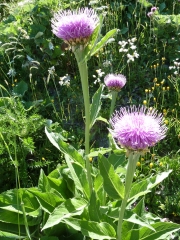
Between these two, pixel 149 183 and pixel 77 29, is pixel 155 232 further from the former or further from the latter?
pixel 77 29

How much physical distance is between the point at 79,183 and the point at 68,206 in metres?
0.21

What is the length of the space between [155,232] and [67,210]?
1.46 feet

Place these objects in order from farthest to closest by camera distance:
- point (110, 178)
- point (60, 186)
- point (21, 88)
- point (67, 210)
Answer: point (21, 88)
point (60, 186)
point (67, 210)
point (110, 178)

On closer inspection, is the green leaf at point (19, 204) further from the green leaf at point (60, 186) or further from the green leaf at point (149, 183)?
the green leaf at point (149, 183)

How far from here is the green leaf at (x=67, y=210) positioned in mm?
1797

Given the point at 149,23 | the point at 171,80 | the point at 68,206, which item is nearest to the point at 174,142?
the point at 171,80

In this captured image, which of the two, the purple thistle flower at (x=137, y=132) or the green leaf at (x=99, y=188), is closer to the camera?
the purple thistle flower at (x=137, y=132)

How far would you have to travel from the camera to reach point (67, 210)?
75.9 inches

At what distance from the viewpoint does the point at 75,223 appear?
1874 millimetres

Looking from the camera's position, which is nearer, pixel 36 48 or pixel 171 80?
pixel 171 80

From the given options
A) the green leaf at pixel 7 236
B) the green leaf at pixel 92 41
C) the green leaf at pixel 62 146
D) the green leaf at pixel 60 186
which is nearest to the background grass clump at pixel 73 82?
the green leaf at pixel 60 186

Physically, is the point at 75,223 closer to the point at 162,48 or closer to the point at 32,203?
the point at 32,203

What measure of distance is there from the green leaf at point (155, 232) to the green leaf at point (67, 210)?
0.27 m

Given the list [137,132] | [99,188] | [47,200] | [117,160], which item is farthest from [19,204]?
[137,132]
